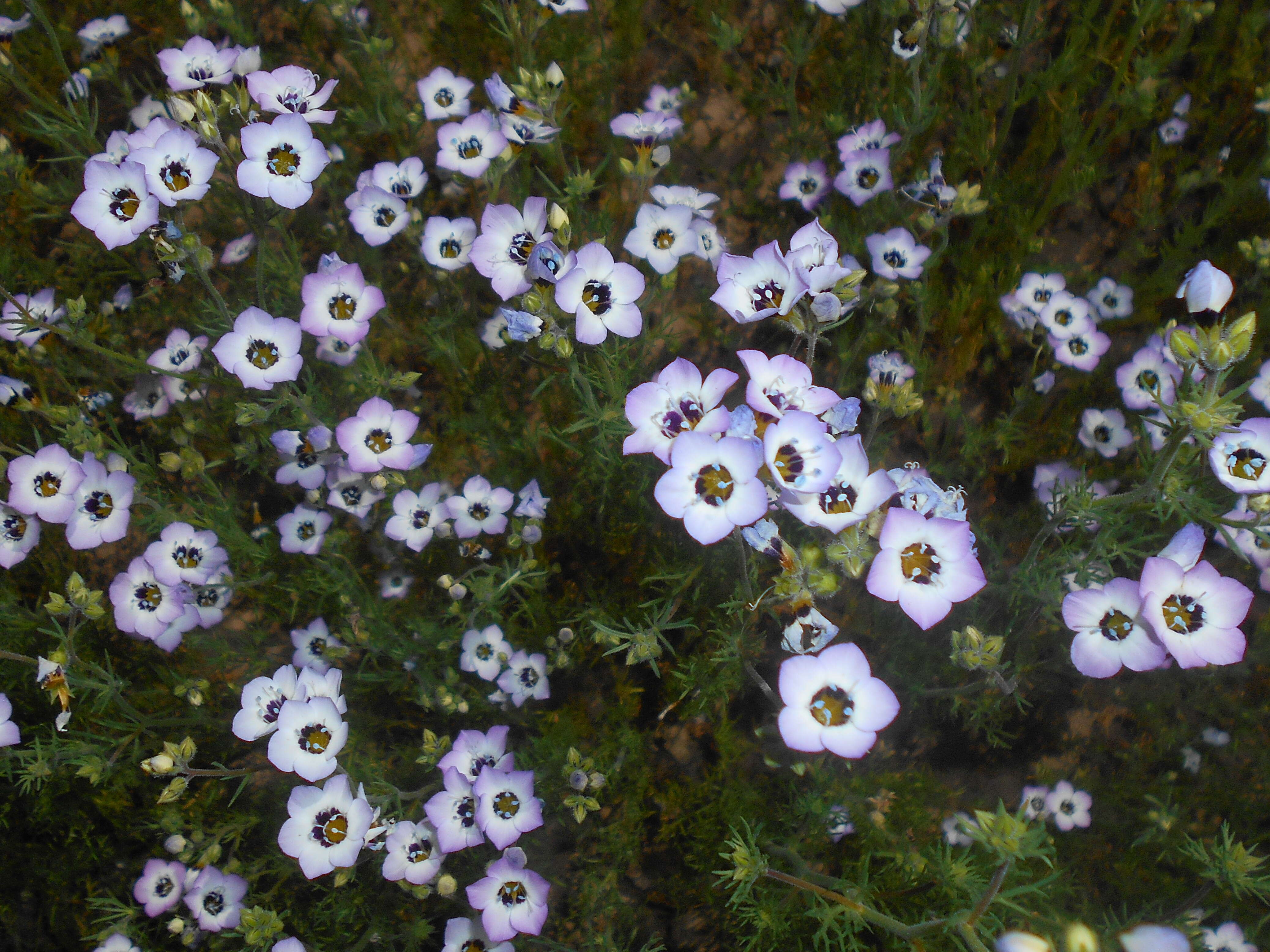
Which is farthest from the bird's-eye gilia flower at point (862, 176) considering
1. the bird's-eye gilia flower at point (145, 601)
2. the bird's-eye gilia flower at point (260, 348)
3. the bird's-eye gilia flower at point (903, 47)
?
the bird's-eye gilia flower at point (145, 601)

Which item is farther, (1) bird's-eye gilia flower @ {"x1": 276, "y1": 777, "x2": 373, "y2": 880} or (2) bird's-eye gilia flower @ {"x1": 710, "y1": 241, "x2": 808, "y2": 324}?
(1) bird's-eye gilia flower @ {"x1": 276, "y1": 777, "x2": 373, "y2": 880}

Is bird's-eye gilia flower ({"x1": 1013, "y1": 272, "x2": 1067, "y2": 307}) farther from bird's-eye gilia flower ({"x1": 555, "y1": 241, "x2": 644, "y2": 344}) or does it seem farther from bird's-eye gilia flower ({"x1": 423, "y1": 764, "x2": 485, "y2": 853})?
bird's-eye gilia flower ({"x1": 423, "y1": 764, "x2": 485, "y2": 853})

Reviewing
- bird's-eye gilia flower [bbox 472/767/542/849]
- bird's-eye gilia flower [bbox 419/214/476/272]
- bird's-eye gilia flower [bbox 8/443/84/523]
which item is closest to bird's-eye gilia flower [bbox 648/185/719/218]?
bird's-eye gilia flower [bbox 419/214/476/272]

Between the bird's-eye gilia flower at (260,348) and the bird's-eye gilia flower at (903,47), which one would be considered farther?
the bird's-eye gilia flower at (903,47)

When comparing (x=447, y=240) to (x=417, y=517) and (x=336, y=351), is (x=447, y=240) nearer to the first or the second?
(x=336, y=351)

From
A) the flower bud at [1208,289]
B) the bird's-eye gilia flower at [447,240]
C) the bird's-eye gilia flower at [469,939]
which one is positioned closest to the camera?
the flower bud at [1208,289]

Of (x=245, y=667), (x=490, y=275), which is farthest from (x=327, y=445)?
(x=245, y=667)

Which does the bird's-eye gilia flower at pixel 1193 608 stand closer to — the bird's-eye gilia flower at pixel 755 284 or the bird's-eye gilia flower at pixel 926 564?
the bird's-eye gilia flower at pixel 926 564
